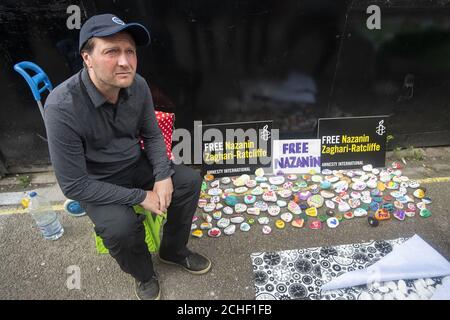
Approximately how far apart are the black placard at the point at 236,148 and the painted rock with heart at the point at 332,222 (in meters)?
0.97

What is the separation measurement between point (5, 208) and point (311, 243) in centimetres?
321

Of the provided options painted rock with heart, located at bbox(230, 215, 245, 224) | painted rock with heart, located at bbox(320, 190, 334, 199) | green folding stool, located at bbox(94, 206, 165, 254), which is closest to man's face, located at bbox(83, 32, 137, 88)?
green folding stool, located at bbox(94, 206, 165, 254)

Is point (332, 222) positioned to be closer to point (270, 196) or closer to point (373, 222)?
point (373, 222)

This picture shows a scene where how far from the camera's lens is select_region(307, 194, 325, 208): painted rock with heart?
10.4ft

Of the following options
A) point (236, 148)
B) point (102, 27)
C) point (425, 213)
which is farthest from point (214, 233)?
point (425, 213)

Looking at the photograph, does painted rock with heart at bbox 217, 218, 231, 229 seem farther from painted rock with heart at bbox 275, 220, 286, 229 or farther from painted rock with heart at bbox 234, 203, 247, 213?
painted rock with heart at bbox 275, 220, 286, 229

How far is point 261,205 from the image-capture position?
3.20 meters

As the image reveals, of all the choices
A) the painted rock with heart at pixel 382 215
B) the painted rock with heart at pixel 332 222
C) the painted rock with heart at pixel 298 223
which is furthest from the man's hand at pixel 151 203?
the painted rock with heart at pixel 382 215

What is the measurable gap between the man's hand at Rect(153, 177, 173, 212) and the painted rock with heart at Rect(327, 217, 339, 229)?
1.62 meters

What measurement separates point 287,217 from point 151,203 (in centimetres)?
151

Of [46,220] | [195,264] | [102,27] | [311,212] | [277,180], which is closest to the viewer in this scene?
[102,27]

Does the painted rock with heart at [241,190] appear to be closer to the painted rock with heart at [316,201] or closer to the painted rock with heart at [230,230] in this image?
the painted rock with heart at [230,230]

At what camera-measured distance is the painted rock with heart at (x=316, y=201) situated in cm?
318
